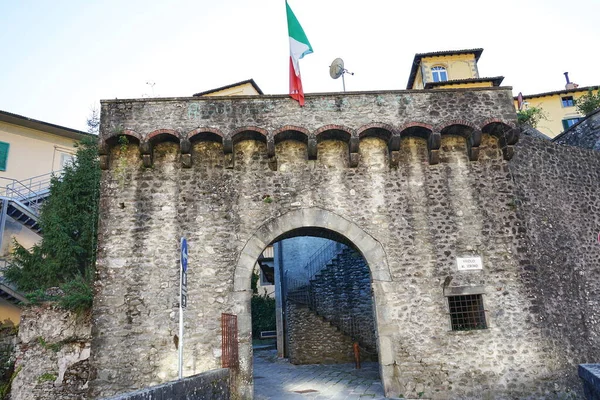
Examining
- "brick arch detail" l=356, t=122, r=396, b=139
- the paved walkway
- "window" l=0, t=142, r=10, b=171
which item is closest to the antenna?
"brick arch detail" l=356, t=122, r=396, b=139

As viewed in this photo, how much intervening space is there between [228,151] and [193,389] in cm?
530

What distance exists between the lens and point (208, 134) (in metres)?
9.38

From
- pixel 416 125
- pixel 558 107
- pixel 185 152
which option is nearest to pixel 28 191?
pixel 185 152

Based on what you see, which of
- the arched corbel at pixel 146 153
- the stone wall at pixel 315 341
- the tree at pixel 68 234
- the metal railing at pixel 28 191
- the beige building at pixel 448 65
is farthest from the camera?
the beige building at pixel 448 65

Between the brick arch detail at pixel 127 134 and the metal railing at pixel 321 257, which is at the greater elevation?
the brick arch detail at pixel 127 134

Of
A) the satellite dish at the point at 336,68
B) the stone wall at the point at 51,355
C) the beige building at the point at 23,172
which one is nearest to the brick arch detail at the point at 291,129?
the satellite dish at the point at 336,68

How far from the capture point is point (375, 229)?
362 inches

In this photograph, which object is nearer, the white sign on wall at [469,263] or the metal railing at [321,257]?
the white sign on wall at [469,263]

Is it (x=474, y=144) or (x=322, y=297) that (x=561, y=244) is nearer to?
(x=474, y=144)

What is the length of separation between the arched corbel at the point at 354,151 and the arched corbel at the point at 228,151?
8.44 feet

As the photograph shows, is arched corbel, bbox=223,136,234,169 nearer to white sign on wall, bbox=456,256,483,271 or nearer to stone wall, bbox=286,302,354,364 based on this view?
white sign on wall, bbox=456,256,483,271

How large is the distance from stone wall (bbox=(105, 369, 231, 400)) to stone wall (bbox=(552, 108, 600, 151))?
12.9 m

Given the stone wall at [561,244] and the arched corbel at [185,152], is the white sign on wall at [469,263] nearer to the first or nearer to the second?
the stone wall at [561,244]

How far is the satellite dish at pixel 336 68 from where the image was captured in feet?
40.4
